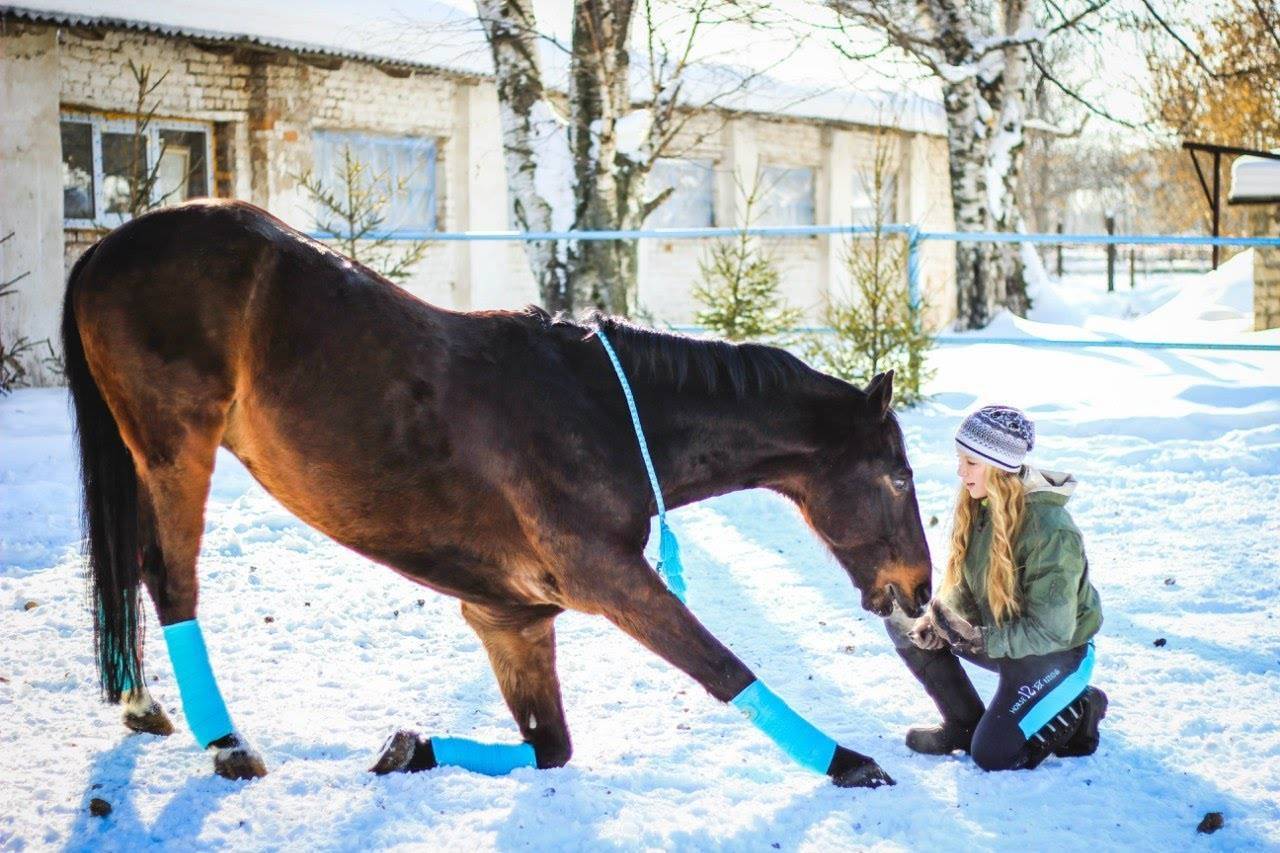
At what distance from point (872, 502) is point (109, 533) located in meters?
2.26

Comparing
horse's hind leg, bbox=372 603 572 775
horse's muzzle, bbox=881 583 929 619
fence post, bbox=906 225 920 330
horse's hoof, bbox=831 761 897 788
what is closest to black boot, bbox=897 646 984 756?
horse's muzzle, bbox=881 583 929 619

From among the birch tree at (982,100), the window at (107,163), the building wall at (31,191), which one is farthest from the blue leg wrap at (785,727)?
the birch tree at (982,100)

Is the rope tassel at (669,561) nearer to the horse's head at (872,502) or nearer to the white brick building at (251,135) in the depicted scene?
the horse's head at (872,502)

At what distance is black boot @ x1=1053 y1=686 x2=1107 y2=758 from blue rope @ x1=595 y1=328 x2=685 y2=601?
1206 millimetres

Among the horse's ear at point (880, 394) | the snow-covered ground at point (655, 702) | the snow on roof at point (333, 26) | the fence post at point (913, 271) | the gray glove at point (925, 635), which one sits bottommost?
the snow-covered ground at point (655, 702)

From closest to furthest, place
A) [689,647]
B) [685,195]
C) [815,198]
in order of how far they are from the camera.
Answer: [689,647]
[685,195]
[815,198]

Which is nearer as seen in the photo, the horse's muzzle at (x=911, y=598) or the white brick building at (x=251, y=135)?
the horse's muzzle at (x=911, y=598)

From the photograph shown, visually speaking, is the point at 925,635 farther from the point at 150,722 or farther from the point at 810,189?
the point at 810,189

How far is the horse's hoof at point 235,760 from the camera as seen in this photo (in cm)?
345

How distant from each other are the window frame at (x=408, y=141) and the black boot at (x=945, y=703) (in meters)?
11.6

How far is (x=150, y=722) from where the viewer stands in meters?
3.83

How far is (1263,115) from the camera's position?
2020 cm

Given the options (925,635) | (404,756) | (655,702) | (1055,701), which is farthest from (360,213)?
(1055,701)

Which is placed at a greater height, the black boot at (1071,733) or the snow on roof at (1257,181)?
the snow on roof at (1257,181)
